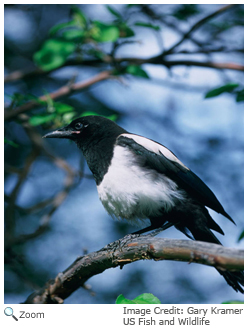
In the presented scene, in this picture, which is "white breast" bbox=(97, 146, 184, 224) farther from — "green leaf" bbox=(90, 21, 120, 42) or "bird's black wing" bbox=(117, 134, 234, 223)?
"green leaf" bbox=(90, 21, 120, 42)

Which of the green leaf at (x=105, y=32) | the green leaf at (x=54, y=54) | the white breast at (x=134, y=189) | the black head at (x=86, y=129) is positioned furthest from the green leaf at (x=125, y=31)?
the white breast at (x=134, y=189)

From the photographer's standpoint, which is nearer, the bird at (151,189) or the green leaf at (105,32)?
the bird at (151,189)

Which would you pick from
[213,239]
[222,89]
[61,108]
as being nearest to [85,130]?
[61,108]

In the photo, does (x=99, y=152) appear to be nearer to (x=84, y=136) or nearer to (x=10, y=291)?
(x=84, y=136)

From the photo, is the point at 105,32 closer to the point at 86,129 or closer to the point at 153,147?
the point at 86,129

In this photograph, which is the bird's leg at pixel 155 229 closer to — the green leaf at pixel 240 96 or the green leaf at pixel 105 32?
the green leaf at pixel 240 96

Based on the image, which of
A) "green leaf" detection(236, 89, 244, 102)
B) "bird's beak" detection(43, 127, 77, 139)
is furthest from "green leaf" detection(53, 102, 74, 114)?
"green leaf" detection(236, 89, 244, 102)
